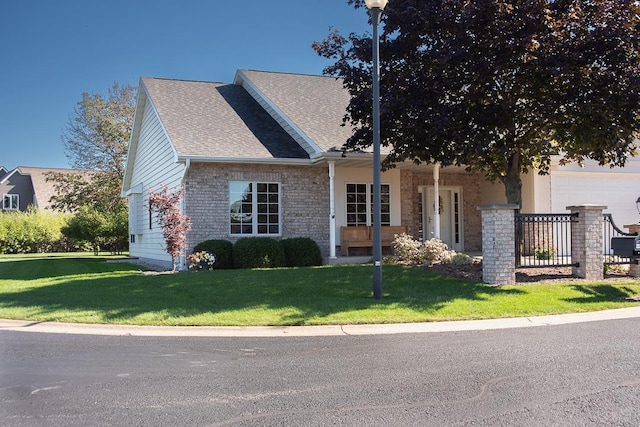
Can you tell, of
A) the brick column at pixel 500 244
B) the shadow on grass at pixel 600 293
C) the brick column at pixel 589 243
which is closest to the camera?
the shadow on grass at pixel 600 293

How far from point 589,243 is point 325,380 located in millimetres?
9668

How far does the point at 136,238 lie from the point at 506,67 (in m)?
17.4

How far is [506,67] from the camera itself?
12172 mm

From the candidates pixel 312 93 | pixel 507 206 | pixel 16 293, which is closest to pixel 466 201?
pixel 312 93

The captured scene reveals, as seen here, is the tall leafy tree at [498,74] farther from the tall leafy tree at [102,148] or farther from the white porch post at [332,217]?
the tall leafy tree at [102,148]

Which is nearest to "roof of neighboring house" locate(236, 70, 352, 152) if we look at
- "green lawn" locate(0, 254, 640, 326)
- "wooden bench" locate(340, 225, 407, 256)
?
"wooden bench" locate(340, 225, 407, 256)

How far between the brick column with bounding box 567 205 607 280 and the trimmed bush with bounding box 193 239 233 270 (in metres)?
9.32

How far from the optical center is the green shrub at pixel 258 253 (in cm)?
1625

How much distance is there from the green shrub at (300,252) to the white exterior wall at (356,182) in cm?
168

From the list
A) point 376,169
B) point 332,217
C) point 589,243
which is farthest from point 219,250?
point 589,243

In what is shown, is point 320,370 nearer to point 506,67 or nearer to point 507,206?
point 507,206

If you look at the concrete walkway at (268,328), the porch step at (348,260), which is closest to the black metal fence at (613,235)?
the concrete walkway at (268,328)

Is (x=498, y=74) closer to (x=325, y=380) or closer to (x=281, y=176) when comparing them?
(x=281, y=176)

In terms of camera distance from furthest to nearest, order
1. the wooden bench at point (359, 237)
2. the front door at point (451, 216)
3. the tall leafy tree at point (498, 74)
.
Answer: the front door at point (451, 216)
the wooden bench at point (359, 237)
the tall leafy tree at point (498, 74)
